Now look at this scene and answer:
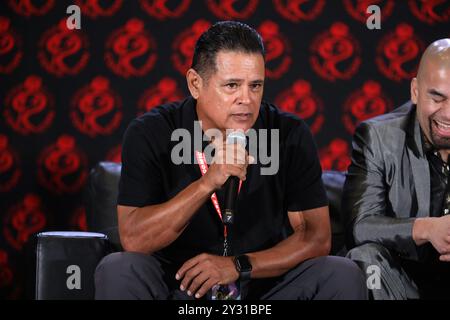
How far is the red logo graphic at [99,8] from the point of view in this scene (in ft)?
12.0

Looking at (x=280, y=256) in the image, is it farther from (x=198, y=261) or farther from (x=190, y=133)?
(x=190, y=133)

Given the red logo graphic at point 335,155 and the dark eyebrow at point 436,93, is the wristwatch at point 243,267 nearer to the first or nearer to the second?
the dark eyebrow at point 436,93

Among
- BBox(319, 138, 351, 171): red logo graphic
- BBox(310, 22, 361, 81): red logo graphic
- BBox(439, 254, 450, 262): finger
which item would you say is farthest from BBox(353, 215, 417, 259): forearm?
BBox(310, 22, 361, 81): red logo graphic

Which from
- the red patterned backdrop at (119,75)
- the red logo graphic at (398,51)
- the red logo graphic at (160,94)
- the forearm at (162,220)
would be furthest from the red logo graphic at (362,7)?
the forearm at (162,220)

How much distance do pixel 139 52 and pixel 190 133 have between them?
127 centimetres

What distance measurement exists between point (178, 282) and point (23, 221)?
65.8 inches

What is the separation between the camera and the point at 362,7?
12.2 feet

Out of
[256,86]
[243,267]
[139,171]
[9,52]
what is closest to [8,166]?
[9,52]

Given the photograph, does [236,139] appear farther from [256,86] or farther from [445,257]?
[445,257]

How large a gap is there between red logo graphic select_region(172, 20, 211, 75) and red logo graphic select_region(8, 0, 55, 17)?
683 mm

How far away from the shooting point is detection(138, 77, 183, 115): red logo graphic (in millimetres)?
3682

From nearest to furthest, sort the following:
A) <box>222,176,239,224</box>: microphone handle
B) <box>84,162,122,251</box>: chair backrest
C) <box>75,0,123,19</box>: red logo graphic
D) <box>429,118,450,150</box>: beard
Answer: <box>222,176,239,224</box>: microphone handle, <box>429,118,450,150</box>: beard, <box>84,162,122,251</box>: chair backrest, <box>75,0,123,19</box>: red logo graphic

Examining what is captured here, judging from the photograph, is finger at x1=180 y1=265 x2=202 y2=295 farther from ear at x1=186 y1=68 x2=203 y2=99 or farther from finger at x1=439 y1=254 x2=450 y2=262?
finger at x1=439 y1=254 x2=450 y2=262
